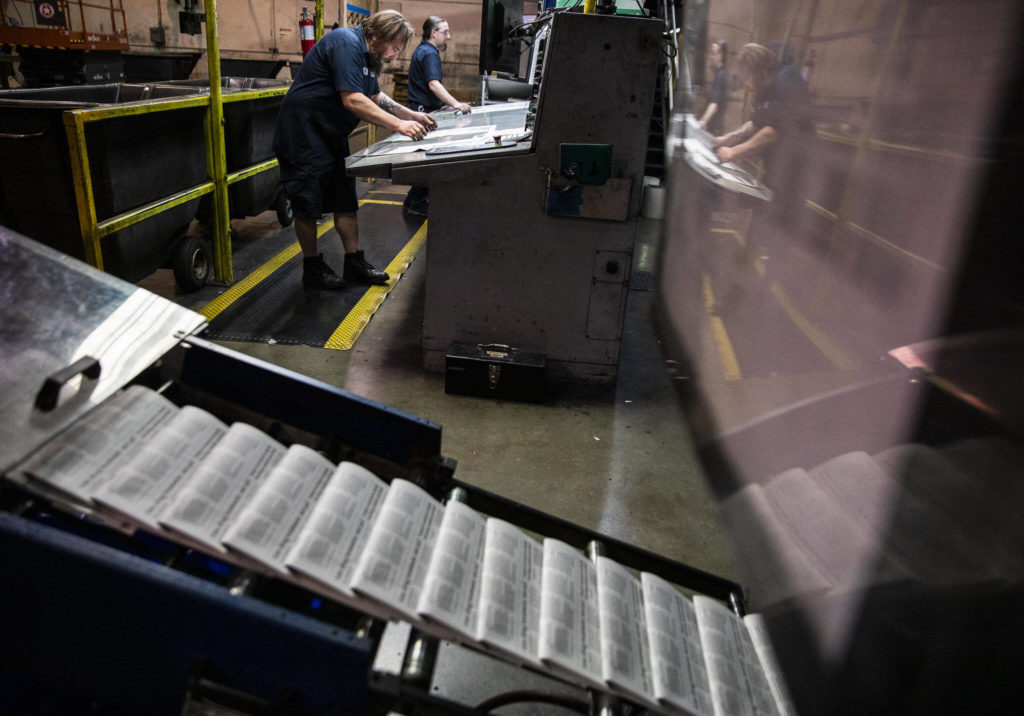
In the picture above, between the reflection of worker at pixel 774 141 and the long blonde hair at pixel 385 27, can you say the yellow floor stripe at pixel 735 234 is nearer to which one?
the reflection of worker at pixel 774 141

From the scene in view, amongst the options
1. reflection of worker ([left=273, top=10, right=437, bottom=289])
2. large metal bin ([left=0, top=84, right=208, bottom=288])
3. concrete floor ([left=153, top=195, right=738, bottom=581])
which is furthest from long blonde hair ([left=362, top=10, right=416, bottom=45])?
concrete floor ([left=153, top=195, right=738, bottom=581])

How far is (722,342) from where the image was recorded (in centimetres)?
163

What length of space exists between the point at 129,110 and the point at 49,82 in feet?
25.9

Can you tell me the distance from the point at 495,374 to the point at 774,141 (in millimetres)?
1952

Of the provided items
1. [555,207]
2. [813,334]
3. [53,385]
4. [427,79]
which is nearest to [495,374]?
[555,207]

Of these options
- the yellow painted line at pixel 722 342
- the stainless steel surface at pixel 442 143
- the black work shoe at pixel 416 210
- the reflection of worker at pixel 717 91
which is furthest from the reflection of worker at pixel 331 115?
the yellow painted line at pixel 722 342

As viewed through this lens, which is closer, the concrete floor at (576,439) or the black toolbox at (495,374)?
the concrete floor at (576,439)

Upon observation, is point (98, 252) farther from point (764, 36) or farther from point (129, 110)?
point (764, 36)

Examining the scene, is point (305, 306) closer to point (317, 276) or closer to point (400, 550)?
point (317, 276)

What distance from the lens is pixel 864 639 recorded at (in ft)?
3.47

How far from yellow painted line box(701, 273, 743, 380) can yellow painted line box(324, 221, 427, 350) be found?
7.36 ft

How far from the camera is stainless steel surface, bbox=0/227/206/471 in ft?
4.32

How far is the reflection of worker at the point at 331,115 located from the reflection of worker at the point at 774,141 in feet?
8.34

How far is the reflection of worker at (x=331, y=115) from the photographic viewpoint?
3668mm
